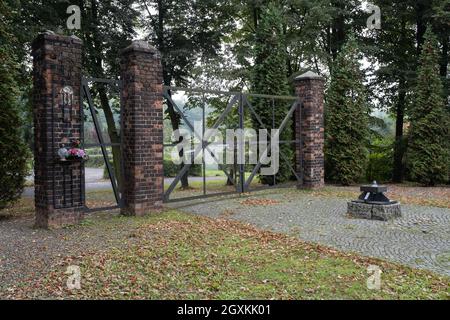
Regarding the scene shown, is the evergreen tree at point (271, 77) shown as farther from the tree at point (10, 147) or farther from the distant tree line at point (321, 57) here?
the tree at point (10, 147)

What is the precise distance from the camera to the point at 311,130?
35.8 ft

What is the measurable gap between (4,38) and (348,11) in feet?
38.5

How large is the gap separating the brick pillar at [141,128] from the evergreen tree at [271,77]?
538 centimetres

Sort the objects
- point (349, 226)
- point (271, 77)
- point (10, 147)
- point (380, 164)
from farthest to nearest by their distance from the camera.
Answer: point (380, 164), point (271, 77), point (10, 147), point (349, 226)

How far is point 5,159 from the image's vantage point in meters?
6.96

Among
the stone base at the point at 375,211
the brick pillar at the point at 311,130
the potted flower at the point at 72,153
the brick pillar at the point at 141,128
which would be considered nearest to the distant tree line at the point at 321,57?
the brick pillar at the point at 311,130

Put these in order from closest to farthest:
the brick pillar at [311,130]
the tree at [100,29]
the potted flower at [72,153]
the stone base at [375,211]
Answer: the potted flower at [72,153] < the stone base at [375,211] < the brick pillar at [311,130] < the tree at [100,29]

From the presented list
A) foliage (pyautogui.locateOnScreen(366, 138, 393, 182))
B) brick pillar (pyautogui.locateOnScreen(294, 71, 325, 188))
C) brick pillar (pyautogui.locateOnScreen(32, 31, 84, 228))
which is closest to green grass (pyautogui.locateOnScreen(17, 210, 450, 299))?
brick pillar (pyautogui.locateOnScreen(32, 31, 84, 228))

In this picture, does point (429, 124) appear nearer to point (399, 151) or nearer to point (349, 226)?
point (399, 151)

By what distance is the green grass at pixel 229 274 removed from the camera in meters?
3.57

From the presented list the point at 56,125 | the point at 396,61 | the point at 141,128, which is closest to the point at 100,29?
the point at 141,128

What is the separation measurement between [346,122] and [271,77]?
9.38 feet

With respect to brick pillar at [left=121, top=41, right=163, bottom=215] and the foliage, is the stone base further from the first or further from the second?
the foliage
